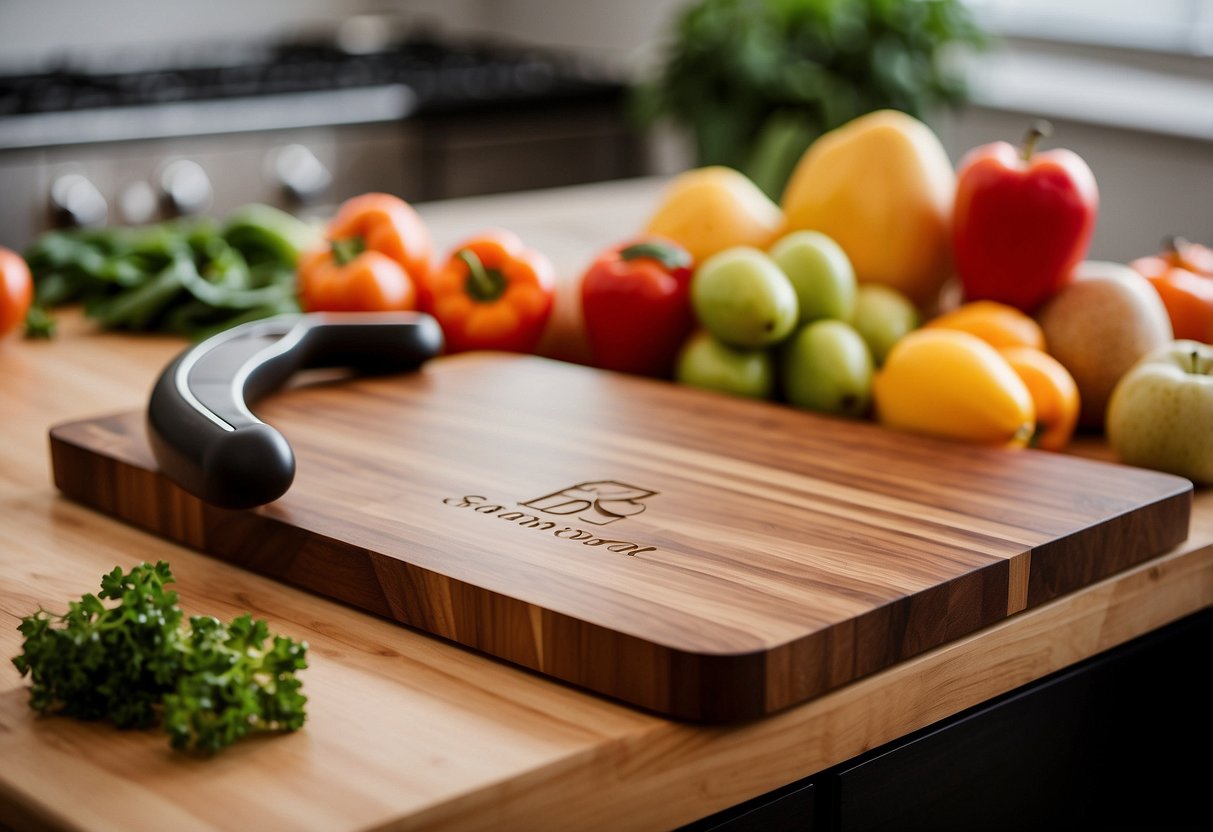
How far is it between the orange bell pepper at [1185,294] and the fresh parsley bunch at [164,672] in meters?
0.79

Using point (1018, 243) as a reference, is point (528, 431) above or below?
below

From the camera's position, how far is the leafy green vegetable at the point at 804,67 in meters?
2.70

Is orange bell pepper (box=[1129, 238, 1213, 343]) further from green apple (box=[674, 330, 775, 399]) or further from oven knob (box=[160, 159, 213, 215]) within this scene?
oven knob (box=[160, 159, 213, 215])

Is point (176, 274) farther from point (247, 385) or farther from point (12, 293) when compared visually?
point (247, 385)

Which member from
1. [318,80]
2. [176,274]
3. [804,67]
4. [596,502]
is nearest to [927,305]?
[596,502]

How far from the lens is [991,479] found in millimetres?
876

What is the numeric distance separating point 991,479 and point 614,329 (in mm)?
393

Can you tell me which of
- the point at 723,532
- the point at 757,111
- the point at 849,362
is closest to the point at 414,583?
the point at 723,532

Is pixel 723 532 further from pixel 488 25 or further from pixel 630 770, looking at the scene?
pixel 488 25

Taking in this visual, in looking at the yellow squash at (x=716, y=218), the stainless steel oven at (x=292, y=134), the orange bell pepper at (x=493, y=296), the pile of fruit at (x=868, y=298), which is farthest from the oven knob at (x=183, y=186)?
the yellow squash at (x=716, y=218)

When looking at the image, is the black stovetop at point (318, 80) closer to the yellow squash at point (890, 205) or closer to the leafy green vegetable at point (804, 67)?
the leafy green vegetable at point (804, 67)

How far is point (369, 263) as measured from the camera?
4.23 feet

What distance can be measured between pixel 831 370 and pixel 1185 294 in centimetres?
31

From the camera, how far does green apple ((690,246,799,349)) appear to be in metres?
1.06
